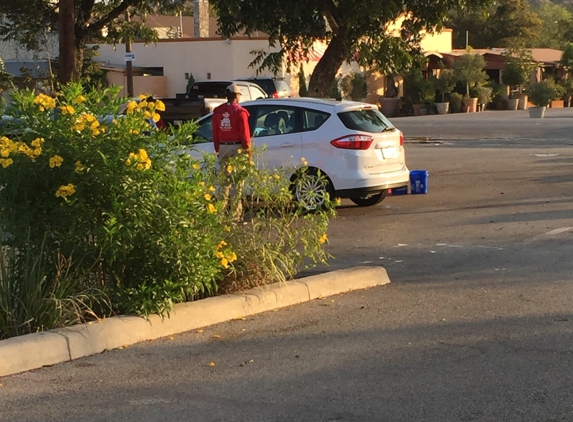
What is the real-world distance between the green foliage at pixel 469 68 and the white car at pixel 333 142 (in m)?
36.1

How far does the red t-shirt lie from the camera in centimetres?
Result: 1209

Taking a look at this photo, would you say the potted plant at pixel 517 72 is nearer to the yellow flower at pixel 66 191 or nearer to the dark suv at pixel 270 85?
Answer: the dark suv at pixel 270 85

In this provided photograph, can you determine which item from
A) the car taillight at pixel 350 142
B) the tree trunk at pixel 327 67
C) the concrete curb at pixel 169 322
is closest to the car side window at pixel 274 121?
the car taillight at pixel 350 142

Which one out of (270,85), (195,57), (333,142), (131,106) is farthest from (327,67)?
(195,57)

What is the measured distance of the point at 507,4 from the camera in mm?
69000

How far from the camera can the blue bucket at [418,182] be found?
52.7 ft

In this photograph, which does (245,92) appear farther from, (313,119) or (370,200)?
(313,119)

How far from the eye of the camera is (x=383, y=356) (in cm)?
685

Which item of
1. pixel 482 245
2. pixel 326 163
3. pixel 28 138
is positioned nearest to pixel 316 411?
pixel 28 138

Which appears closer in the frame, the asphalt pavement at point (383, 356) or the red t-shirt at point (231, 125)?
the asphalt pavement at point (383, 356)

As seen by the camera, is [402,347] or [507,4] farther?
[507,4]

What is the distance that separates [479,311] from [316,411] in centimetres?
304

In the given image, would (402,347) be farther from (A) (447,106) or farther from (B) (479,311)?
(A) (447,106)

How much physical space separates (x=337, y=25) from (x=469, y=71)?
33.2 m
